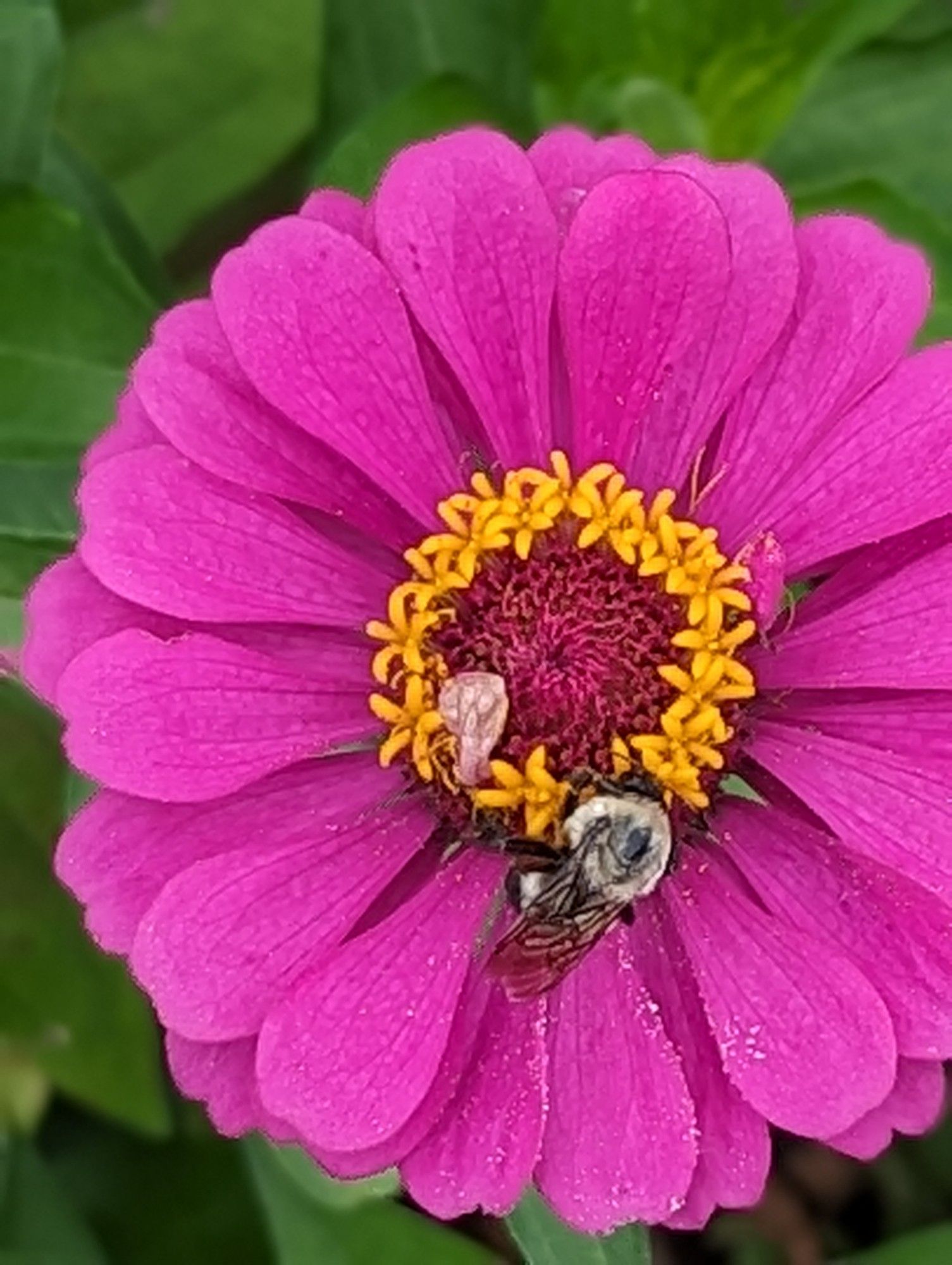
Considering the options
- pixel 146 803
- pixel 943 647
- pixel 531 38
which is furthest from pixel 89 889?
pixel 531 38

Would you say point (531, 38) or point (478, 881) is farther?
point (531, 38)

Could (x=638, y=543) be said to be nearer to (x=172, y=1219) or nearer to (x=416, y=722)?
(x=416, y=722)

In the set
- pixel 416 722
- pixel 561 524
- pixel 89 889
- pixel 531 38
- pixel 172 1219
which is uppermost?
pixel 531 38

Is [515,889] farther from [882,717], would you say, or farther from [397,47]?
[397,47]

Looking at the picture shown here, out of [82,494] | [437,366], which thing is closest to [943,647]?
[437,366]

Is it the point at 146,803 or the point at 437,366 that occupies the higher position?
the point at 437,366

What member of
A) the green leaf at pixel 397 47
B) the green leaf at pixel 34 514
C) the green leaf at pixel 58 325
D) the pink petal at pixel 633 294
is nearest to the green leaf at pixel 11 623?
the green leaf at pixel 34 514

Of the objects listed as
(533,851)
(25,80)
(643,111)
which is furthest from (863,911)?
(25,80)

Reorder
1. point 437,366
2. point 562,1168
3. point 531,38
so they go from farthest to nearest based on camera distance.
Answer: point 531,38 → point 437,366 → point 562,1168

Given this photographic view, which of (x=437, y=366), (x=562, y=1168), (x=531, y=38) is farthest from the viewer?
(x=531, y=38)
